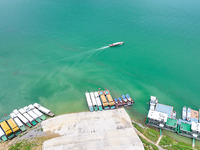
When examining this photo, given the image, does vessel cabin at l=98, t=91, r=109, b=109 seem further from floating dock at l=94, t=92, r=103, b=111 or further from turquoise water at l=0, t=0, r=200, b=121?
turquoise water at l=0, t=0, r=200, b=121

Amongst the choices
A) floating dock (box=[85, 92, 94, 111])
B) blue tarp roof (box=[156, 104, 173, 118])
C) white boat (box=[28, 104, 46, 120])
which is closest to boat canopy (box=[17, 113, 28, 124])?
white boat (box=[28, 104, 46, 120])

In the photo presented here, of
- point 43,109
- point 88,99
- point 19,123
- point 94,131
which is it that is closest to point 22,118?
point 19,123

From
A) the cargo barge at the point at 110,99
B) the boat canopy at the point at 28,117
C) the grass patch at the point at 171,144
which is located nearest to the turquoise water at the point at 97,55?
the cargo barge at the point at 110,99

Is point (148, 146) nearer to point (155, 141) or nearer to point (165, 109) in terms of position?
point (155, 141)

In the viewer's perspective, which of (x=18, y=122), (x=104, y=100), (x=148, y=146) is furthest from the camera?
(x=104, y=100)

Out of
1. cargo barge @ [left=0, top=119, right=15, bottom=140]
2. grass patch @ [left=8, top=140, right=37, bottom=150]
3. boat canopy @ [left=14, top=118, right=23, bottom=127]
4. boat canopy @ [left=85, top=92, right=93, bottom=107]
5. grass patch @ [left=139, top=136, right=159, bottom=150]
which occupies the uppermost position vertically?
boat canopy @ [left=85, top=92, right=93, bottom=107]

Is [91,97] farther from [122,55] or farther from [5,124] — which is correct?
[122,55]

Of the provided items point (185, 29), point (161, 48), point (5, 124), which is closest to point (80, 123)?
point (5, 124)
